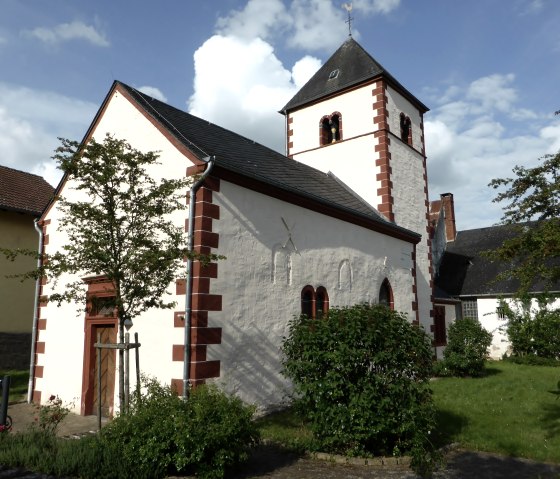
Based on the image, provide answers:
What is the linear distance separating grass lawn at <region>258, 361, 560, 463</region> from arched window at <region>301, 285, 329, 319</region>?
2.60m

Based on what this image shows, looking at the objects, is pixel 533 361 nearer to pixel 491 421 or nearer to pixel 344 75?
pixel 491 421

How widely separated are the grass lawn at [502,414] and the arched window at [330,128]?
10454 mm

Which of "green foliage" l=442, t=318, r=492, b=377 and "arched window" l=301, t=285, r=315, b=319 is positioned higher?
"arched window" l=301, t=285, r=315, b=319

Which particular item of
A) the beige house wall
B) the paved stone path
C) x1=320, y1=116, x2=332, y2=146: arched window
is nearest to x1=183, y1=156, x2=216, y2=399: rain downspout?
the paved stone path

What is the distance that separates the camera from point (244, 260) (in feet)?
32.5

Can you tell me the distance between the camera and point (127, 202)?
7828 mm

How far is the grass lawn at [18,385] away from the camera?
12.5 meters

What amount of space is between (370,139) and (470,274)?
1215 cm

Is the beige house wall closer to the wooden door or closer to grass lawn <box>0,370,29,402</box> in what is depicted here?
grass lawn <box>0,370,29,402</box>

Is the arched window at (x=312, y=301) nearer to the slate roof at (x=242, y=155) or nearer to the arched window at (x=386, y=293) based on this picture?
the slate roof at (x=242, y=155)

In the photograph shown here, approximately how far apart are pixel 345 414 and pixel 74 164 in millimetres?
5759

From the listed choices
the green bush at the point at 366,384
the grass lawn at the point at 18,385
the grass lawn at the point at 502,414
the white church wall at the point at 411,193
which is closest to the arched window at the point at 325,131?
the white church wall at the point at 411,193

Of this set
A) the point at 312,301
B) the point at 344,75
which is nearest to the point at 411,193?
the point at 344,75

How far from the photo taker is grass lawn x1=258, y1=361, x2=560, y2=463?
7777mm
